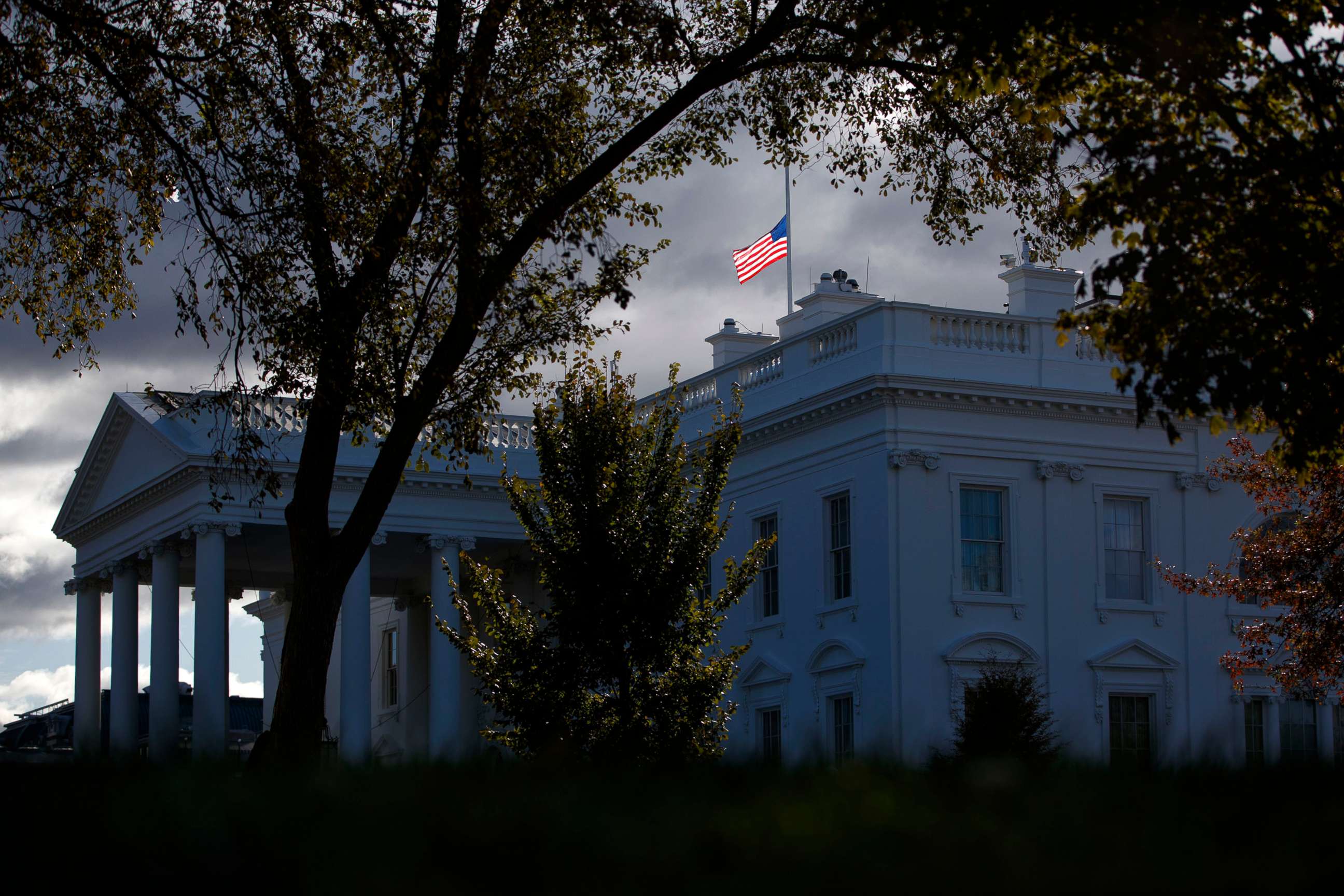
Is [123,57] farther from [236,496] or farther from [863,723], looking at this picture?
[236,496]

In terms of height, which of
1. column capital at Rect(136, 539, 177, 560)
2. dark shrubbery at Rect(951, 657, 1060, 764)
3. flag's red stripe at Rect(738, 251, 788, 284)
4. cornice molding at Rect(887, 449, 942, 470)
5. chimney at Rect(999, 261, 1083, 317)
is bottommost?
dark shrubbery at Rect(951, 657, 1060, 764)

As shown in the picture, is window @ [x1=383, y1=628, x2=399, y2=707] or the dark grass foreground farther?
window @ [x1=383, y1=628, x2=399, y2=707]

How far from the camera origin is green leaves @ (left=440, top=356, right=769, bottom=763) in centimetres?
2473

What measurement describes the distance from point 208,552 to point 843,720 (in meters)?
15.6

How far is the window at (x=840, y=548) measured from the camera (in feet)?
111

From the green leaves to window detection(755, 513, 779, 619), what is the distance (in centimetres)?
907

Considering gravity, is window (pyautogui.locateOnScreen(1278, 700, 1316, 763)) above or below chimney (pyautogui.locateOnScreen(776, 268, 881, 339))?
below

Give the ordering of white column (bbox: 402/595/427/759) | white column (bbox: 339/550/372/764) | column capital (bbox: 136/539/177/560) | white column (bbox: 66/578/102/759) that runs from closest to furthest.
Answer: white column (bbox: 339/550/372/764), column capital (bbox: 136/539/177/560), white column (bbox: 66/578/102/759), white column (bbox: 402/595/427/759)

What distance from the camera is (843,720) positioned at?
33.4 m

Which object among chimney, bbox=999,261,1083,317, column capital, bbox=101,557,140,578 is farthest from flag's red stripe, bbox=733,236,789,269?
column capital, bbox=101,557,140,578

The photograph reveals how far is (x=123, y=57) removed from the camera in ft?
56.2

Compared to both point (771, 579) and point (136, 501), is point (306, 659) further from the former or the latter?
point (136, 501)

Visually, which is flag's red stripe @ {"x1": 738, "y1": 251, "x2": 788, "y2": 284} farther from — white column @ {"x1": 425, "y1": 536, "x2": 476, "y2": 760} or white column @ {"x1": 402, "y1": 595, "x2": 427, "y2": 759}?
white column @ {"x1": 402, "y1": 595, "x2": 427, "y2": 759}

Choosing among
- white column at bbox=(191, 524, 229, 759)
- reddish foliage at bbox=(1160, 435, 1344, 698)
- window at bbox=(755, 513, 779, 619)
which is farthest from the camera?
white column at bbox=(191, 524, 229, 759)
